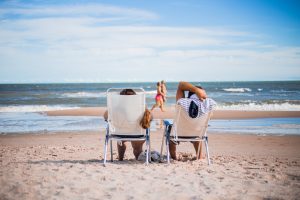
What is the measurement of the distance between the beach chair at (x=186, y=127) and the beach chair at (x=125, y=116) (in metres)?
0.41

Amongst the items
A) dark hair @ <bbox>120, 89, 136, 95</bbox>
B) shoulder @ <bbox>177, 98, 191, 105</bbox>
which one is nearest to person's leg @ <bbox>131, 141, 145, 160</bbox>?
dark hair @ <bbox>120, 89, 136, 95</bbox>

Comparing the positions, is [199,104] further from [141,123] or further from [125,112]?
[125,112]

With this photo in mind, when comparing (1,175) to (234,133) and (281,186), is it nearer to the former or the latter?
(281,186)

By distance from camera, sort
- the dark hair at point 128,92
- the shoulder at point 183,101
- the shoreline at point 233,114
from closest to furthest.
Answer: the shoulder at point 183,101, the dark hair at point 128,92, the shoreline at point 233,114

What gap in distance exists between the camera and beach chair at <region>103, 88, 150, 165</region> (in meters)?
5.94

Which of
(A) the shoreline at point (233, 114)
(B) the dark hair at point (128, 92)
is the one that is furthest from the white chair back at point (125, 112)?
(A) the shoreline at point (233, 114)

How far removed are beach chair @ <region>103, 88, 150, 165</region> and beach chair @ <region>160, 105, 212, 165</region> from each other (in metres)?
0.41

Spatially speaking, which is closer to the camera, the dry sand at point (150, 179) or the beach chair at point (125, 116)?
the dry sand at point (150, 179)

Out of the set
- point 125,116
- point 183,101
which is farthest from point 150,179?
point 183,101

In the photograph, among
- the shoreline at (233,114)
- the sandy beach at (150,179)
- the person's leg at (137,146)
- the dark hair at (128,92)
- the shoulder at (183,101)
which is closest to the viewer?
the sandy beach at (150,179)

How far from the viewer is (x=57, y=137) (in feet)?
35.0

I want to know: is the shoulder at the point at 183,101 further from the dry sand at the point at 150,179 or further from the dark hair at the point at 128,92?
the dry sand at the point at 150,179

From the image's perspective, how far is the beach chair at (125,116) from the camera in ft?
19.5

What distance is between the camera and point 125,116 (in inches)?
235
